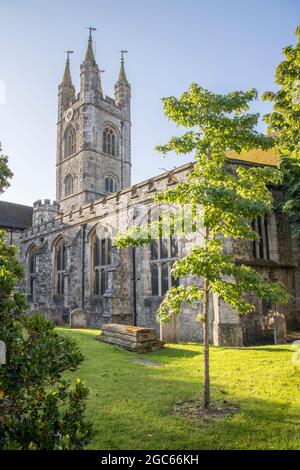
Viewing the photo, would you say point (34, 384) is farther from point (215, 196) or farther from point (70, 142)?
point (70, 142)

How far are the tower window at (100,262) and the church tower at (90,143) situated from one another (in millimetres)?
11410

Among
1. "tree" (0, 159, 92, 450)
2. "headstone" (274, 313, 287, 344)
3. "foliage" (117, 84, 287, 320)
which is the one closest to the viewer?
"tree" (0, 159, 92, 450)

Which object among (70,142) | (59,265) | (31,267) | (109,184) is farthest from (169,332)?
(70,142)

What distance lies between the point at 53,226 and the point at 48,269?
324 cm

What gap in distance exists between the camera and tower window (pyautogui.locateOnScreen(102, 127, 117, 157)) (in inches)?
1314

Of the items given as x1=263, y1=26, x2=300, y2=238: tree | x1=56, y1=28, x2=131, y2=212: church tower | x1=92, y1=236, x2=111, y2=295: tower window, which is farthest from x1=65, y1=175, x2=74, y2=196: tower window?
x1=263, y1=26, x2=300, y2=238: tree

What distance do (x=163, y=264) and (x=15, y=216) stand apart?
872 inches

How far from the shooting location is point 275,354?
8812mm

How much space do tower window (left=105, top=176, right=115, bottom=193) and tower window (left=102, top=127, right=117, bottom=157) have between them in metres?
2.89

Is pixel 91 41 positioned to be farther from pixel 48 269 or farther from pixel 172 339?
pixel 172 339

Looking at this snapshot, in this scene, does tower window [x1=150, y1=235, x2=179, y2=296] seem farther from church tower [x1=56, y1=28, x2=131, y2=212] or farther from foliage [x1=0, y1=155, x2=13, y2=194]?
church tower [x1=56, y1=28, x2=131, y2=212]

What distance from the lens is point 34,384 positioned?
275 cm

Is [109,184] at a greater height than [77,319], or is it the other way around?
[109,184]
